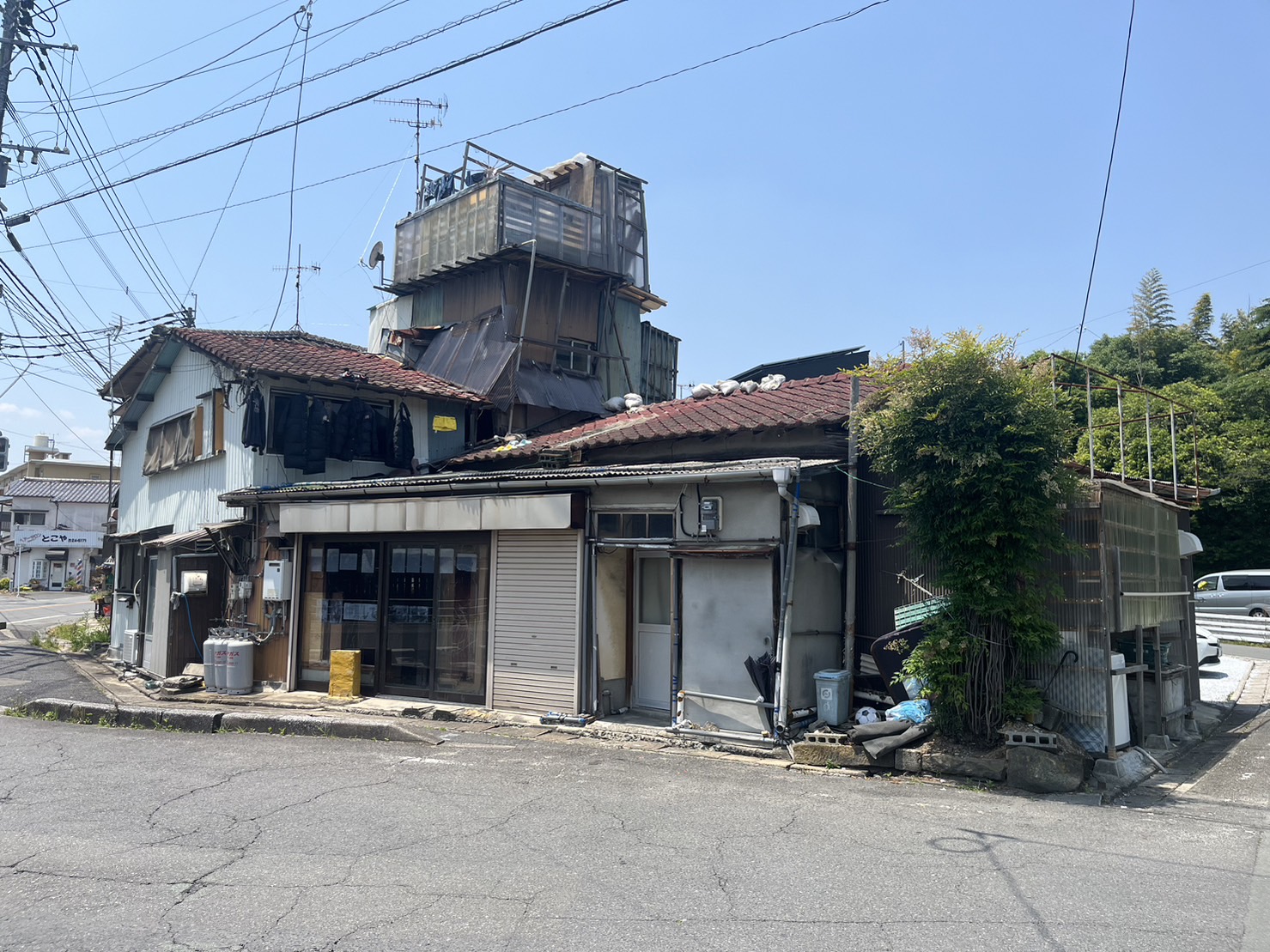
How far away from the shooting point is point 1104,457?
2809 cm

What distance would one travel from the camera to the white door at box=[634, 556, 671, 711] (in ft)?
36.6

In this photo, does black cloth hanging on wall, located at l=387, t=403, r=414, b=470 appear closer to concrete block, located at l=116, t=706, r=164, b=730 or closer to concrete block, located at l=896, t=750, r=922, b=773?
concrete block, located at l=116, t=706, r=164, b=730

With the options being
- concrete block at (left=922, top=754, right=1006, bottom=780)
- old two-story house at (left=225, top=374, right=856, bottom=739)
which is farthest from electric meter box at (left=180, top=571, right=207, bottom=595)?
concrete block at (left=922, top=754, right=1006, bottom=780)

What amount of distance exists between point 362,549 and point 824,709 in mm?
7351

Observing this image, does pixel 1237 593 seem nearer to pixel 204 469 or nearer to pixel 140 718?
pixel 204 469

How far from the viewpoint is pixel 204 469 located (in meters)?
16.3

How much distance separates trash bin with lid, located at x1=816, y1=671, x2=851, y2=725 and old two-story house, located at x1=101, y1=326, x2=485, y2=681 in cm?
854

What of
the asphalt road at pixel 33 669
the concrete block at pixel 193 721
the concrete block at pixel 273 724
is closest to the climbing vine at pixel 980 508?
the concrete block at pixel 273 724

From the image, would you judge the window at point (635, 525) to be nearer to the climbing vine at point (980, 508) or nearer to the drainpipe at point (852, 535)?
the drainpipe at point (852, 535)

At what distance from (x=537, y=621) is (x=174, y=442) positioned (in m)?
10.8

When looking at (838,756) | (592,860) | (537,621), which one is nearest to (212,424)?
(537,621)

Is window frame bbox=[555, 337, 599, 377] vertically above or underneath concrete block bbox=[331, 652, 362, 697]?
above

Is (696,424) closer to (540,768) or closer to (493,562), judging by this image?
(493,562)

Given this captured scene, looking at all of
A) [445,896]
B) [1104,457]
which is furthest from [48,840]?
[1104,457]
